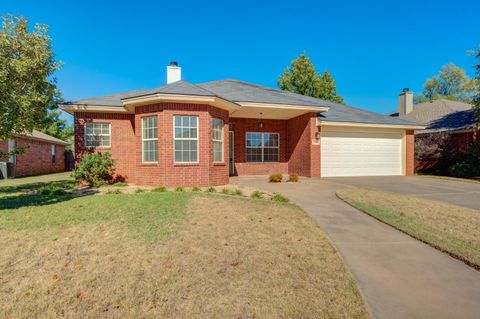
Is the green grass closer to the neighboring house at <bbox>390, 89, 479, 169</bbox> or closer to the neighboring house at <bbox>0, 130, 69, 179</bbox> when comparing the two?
the neighboring house at <bbox>0, 130, 69, 179</bbox>

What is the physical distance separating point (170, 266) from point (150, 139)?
7.62 metres

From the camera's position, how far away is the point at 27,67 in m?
10.0

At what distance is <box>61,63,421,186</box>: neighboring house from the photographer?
9891 millimetres

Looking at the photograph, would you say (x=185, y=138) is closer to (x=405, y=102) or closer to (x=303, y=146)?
(x=303, y=146)

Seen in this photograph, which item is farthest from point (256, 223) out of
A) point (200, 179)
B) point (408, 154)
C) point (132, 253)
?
point (408, 154)

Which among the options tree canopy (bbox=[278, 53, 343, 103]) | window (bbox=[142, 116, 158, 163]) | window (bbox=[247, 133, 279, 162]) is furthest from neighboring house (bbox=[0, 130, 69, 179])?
tree canopy (bbox=[278, 53, 343, 103])

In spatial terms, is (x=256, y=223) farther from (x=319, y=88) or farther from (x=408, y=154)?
(x=319, y=88)

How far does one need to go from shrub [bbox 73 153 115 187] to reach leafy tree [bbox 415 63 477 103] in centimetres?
5128

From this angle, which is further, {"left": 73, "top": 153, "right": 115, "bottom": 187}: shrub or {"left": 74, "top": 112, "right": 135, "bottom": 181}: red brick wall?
{"left": 74, "top": 112, "right": 135, "bottom": 181}: red brick wall

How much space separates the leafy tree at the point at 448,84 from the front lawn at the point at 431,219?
1831 inches

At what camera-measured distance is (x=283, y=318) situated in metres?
2.45

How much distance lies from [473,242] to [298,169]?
10.1m

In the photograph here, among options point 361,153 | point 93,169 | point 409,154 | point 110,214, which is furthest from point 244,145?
point 110,214

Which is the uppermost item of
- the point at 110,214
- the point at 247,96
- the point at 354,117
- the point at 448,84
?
the point at 448,84
